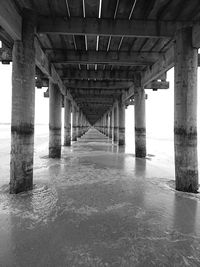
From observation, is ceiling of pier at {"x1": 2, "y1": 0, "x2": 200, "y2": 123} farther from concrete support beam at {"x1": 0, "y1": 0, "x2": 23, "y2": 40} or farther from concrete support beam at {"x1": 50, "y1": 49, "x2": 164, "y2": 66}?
concrete support beam at {"x1": 0, "y1": 0, "x2": 23, "y2": 40}

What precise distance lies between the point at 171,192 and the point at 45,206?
12.6 ft

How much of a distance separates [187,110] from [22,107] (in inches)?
201

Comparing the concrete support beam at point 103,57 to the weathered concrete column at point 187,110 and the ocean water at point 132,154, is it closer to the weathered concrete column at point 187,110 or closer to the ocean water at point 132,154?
the weathered concrete column at point 187,110

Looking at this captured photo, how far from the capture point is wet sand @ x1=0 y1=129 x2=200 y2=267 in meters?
3.12

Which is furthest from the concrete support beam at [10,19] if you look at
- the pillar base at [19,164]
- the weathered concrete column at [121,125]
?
the weathered concrete column at [121,125]

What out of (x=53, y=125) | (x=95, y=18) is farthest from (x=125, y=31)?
(x=53, y=125)

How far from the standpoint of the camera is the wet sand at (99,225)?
3.12 meters

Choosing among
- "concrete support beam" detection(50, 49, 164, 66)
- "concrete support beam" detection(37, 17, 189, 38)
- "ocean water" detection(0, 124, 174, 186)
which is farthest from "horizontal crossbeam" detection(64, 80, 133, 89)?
"concrete support beam" detection(37, 17, 189, 38)

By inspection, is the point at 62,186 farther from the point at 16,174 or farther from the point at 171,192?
the point at 171,192

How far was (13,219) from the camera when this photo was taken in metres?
4.31

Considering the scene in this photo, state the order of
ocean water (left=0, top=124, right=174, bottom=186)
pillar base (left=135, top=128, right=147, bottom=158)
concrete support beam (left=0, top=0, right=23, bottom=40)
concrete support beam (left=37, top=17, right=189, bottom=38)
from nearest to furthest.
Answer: concrete support beam (left=0, top=0, right=23, bottom=40) < concrete support beam (left=37, top=17, right=189, bottom=38) < ocean water (left=0, top=124, right=174, bottom=186) < pillar base (left=135, top=128, right=147, bottom=158)

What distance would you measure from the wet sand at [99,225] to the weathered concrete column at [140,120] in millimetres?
6498

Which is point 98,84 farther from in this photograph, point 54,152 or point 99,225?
point 99,225

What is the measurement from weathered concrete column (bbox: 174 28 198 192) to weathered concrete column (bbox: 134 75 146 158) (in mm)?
6700
